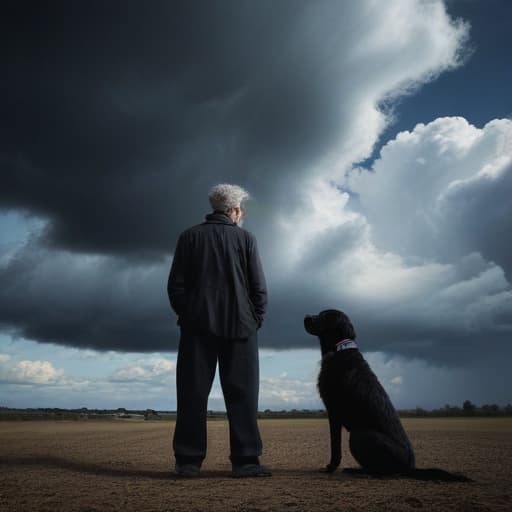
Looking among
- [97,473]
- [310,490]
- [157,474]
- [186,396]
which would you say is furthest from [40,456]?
[310,490]

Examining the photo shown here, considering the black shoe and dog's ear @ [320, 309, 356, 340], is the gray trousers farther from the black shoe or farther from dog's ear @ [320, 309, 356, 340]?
dog's ear @ [320, 309, 356, 340]

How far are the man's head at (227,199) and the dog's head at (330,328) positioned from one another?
142 cm

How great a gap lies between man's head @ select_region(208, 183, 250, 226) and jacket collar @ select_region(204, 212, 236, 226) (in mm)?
75

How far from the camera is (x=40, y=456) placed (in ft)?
22.1

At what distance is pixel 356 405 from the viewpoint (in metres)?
4.69

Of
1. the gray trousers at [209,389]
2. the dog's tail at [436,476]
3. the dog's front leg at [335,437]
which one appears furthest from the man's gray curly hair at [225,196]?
the dog's tail at [436,476]

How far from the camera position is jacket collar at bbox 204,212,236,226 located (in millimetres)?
5547

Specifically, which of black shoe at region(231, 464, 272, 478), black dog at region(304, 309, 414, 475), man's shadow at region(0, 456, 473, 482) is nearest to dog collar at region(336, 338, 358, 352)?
black dog at region(304, 309, 414, 475)

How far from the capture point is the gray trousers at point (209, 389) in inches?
201

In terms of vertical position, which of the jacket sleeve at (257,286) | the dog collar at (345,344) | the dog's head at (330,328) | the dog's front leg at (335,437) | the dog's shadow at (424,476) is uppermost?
the jacket sleeve at (257,286)

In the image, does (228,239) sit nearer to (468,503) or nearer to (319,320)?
(319,320)

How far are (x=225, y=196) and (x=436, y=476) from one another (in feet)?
10.9

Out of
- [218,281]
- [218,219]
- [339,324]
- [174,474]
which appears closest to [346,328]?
[339,324]

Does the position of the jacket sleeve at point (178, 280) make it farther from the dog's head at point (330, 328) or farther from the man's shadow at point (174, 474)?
the man's shadow at point (174, 474)
